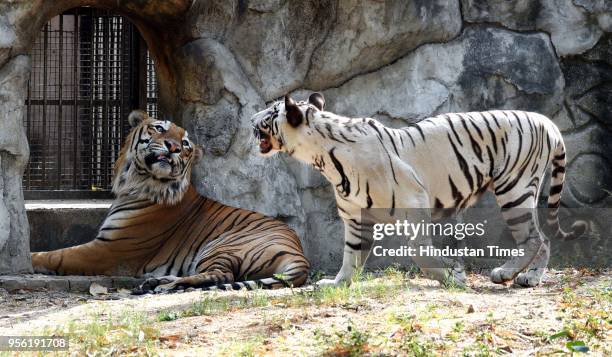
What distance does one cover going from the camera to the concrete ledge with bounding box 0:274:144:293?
7.22m

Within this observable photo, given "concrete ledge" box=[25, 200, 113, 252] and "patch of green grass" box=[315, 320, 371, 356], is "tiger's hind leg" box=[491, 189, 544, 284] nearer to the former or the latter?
"patch of green grass" box=[315, 320, 371, 356]

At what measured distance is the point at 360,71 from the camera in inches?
348

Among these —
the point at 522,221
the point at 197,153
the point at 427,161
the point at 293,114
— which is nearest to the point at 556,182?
the point at 522,221

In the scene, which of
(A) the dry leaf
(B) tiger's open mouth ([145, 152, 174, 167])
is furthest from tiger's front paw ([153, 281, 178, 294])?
(B) tiger's open mouth ([145, 152, 174, 167])

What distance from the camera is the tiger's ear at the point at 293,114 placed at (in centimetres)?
682

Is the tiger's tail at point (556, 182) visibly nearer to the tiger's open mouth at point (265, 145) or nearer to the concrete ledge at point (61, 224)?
the tiger's open mouth at point (265, 145)

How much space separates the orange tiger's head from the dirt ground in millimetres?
1669

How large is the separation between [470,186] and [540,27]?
2.41 meters

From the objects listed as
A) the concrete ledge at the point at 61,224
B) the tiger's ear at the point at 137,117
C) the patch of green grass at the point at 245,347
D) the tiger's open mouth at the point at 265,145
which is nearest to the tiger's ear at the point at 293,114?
the tiger's open mouth at the point at 265,145

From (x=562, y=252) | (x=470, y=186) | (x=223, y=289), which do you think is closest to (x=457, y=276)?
(x=470, y=186)

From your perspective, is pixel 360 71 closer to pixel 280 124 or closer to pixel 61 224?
pixel 280 124

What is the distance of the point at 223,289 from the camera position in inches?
283

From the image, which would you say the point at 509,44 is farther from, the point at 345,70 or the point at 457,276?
the point at 457,276

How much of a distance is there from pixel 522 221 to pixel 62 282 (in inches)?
131
